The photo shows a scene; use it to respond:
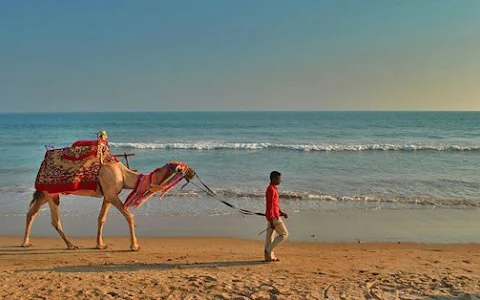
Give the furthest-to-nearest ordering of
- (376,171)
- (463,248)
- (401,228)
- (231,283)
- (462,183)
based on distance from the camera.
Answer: (376,171) → (462,183) → (401,228) → (463,248) → (231,283)

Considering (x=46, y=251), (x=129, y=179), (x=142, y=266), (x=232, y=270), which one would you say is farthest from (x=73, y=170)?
(x=232, y=270)

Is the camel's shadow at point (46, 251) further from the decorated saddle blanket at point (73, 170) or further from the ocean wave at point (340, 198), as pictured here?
the ocean wave at point (340, 198)

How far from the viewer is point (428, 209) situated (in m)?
12.4

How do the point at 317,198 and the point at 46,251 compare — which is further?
the point at 317,198

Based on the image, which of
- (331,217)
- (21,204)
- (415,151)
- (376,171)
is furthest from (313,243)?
(415,151)

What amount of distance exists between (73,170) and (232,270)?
3645 mm

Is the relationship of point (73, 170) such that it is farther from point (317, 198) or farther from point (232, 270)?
point (317, 198)

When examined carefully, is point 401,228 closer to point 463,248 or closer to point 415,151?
point 463,248

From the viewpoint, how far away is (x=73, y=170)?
8609 mm

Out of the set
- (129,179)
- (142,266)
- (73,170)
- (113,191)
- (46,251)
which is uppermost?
(73,170)

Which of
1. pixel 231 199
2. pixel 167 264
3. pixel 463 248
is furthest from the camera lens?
pixel 231 199

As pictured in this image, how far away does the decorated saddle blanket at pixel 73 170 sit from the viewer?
28.2 feet

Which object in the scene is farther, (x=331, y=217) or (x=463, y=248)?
(x=331, y=217)

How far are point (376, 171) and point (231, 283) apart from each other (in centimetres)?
1472
